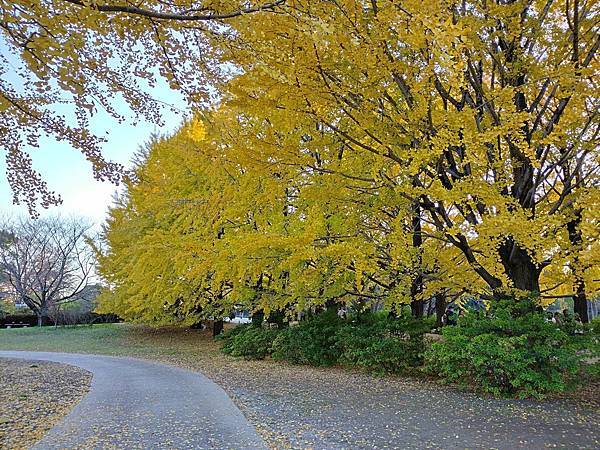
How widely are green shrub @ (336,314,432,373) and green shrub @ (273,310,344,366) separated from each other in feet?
3.16

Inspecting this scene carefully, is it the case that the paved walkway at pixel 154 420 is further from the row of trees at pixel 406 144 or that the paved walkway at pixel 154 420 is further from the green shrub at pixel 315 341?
the green shrub at pixel 315 341

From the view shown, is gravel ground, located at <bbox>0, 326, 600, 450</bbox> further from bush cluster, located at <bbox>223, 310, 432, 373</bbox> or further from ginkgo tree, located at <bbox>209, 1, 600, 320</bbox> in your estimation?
ginkgo tree, located at <bbox>209, 1, 600, 320</bbox>

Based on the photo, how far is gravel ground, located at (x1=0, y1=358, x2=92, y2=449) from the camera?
15.9 ft

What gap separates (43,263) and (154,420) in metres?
33.8

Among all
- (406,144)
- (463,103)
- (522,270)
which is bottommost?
(522,270)

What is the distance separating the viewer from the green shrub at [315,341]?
10547 mm

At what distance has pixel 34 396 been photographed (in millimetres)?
6980

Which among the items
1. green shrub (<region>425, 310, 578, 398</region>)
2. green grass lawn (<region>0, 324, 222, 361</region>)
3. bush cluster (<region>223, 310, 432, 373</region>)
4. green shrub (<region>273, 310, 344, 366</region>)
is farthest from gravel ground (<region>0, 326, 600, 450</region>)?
green grass lawn (<region>0, 324, 222, 361</region>)

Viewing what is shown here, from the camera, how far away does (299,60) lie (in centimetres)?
495

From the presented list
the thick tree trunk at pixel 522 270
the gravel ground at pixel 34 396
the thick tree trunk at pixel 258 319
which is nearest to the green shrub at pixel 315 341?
the thick tree trunk at pixel 258 319

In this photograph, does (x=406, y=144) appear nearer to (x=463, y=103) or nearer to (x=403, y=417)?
(x=463, y=103)

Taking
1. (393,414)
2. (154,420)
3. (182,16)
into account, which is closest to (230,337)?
(154,420)

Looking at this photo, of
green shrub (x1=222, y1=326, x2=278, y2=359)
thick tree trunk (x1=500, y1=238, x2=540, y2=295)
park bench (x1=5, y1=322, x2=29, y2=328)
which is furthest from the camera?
park bench (x1=5, y1=322, x2=29, y2=328)

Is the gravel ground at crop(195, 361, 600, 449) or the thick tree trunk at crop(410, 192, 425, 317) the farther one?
the thick tree trunk at crop(410, 192, 425, 317)
